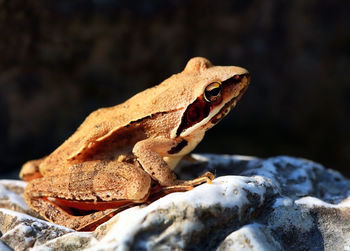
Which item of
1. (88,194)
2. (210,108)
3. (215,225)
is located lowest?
(215,225)

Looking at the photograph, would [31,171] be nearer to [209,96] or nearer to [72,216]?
[72,216]

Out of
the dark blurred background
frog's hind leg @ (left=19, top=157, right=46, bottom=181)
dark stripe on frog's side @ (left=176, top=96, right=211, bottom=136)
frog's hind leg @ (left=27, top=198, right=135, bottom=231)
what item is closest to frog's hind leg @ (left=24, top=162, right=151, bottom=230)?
frog's hind leg @ (left=27, top=198, right=135, bottom=231)

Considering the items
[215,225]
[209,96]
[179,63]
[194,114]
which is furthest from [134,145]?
[179,63]

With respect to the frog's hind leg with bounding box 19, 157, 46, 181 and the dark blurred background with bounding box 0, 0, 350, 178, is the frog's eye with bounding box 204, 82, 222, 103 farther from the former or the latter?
the dark blurred background with bounding box 0, 0, 350, 178

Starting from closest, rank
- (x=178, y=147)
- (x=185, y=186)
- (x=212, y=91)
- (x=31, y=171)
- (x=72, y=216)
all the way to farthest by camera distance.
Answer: (x=185, y=186) < (x=72, y=216) < (x=212, y=91) < (x=178, y=147) < (x=31, y=171)

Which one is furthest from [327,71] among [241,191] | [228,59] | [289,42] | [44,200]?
[44,200]

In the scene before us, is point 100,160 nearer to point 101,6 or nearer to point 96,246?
point 96,246
